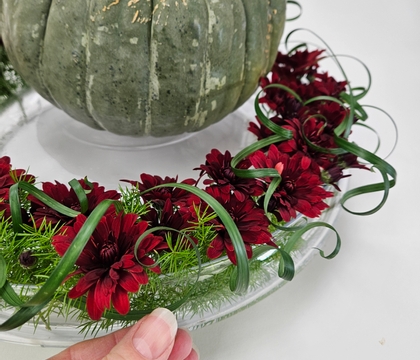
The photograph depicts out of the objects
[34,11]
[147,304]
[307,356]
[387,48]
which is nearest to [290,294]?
[307,356]

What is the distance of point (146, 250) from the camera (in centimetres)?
55

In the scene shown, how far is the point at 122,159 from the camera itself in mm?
918

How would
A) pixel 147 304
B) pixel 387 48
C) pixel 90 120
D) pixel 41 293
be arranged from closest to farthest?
pixel 41 293 → pixel 147 304 → pixel 90 120 → pixel 387 48

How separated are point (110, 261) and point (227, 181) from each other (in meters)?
0.19

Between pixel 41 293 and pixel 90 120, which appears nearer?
pixel 41 293

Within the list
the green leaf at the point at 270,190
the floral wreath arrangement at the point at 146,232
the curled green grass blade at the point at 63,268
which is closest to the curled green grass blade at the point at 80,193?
the floral wreath arrangement at the point at 146,232

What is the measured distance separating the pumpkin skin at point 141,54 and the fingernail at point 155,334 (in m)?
0.34

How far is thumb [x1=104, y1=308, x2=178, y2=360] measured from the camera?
0.53 metres

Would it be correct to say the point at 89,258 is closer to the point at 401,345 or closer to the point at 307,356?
the point at 307,356

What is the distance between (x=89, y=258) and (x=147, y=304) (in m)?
0.11

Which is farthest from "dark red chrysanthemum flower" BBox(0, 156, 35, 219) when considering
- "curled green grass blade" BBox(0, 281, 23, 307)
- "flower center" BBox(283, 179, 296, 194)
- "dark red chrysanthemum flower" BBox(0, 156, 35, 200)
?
"flower center" BBox(283, 179, 296, 194)

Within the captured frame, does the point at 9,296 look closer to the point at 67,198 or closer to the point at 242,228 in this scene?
the point at 67,198

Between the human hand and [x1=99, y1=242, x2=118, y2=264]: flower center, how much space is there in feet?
0.24

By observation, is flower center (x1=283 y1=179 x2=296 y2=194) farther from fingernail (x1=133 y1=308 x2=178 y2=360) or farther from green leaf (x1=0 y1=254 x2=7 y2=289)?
green leaf (x1=0 y1=254 x2=7 y2=289)
